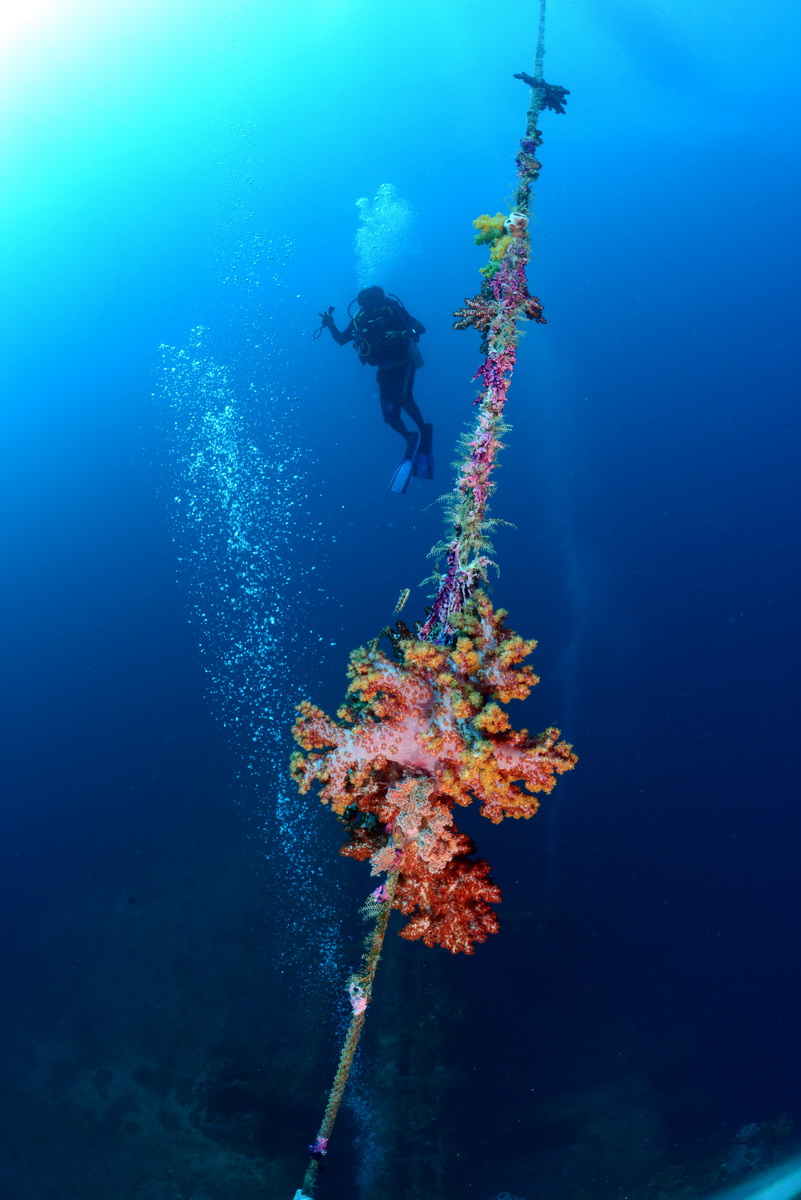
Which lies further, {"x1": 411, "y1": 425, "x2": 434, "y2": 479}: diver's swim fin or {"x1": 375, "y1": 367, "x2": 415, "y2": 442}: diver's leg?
{"x1": 375, "y1": 367, "x2": 415, "y2": 442}: diver's leg

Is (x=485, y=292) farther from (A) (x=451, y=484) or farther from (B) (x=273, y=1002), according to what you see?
(B) (x=273, y=1002)

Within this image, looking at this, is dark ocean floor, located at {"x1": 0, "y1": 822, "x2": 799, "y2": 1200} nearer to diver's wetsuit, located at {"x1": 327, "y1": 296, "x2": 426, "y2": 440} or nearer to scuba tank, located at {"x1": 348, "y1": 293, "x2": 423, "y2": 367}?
diver's wetsuit, located at {"x1": 327, "y1": 296, "x2": 426, "y2": 440}

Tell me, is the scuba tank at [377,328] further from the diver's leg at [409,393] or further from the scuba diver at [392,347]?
the diver's leg at [409,393]

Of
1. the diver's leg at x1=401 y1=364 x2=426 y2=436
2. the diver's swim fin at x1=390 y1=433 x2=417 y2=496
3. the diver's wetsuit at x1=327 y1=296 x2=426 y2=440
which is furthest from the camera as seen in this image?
the diver's leg at x1=401 y1=364 x2=426 y2=436

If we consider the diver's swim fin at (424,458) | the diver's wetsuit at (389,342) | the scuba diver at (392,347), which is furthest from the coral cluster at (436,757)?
the diver's wetsuit at (389,342)

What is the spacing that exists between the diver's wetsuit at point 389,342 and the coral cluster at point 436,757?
5.62 metres

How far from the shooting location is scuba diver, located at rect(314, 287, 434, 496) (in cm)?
830

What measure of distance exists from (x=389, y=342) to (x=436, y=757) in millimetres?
6773

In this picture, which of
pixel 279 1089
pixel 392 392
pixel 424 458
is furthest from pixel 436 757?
pixel 392 392

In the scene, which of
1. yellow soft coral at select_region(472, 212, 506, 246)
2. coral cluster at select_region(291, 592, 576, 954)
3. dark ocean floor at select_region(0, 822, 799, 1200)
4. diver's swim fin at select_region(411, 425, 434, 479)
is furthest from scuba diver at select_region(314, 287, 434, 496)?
dark ocean floor at select_region(0, 822, 799, 1200)

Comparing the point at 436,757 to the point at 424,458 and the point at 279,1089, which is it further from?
the point at 279,1089

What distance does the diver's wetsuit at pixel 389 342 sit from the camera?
8.66 m

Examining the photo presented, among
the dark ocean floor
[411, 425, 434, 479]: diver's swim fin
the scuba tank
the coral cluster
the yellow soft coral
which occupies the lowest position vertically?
the dark ocean floor

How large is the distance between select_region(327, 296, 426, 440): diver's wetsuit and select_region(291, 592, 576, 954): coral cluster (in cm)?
562
